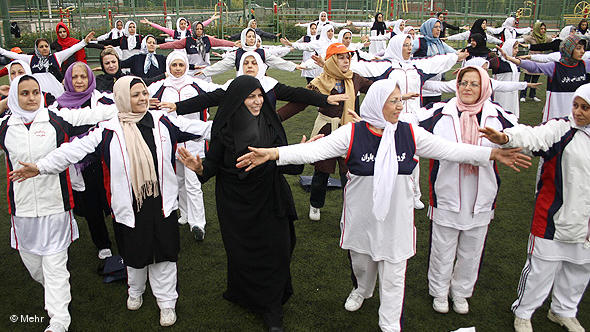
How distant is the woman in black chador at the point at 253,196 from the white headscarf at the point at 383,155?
0.69 meters

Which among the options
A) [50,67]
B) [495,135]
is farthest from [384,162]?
[50,67]

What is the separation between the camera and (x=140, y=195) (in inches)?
141

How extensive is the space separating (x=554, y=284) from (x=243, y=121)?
269 cm

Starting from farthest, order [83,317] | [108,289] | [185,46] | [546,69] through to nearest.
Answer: [185,46] → [546,69] → [108,289] → [83,317]

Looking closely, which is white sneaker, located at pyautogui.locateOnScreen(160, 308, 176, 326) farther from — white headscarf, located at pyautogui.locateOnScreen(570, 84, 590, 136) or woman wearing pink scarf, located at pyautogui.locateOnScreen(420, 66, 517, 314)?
white headscarf, located at pyautogui.locateOnScreen(570, 84, 590, 136)

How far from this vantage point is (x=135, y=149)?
3529 millimetres

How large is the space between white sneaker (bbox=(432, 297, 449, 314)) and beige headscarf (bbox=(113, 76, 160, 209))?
2.48m

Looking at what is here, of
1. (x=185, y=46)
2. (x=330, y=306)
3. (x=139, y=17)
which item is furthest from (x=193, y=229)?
(x=139, y=17)

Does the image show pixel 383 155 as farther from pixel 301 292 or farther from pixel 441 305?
pixel 301 292

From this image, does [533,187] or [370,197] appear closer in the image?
[370,197]

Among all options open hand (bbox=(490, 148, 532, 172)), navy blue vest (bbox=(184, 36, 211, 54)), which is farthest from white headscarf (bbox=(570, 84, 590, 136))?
navy blue vest (bbox=(184, 36, 211, 54))

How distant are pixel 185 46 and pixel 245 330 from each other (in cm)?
957

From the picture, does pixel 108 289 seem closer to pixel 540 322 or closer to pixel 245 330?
pixel 245 330

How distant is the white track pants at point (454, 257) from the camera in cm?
379
